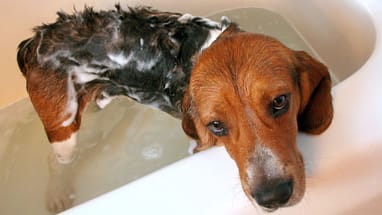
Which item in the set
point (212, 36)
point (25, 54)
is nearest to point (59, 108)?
point (25, 54)

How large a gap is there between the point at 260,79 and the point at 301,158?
0.75 feet

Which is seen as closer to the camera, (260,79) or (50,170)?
(260,79)

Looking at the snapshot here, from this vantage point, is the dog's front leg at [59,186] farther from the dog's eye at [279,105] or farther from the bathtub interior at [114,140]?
the dog's eye at [279,105]

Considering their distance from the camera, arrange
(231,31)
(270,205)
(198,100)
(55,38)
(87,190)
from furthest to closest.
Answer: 1. (87,190)
2. (55,38)
3. (231,31)
4. (198,100)
5. (270,205)

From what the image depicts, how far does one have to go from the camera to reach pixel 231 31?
5.54ft

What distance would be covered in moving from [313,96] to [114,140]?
108 centimetres

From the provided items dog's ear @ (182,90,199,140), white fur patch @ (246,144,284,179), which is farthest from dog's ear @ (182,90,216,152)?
white fur patch @ (246,144,284,179)

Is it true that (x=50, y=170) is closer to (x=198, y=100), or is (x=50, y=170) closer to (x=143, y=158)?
(x=143, y=158)

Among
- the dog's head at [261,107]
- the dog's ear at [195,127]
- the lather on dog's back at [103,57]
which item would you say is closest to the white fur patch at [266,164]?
the dog's head at [261,107]

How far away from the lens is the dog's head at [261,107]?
1.30 m

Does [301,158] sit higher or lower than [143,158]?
higher

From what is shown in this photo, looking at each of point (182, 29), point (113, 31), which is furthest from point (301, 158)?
point (113, 31)

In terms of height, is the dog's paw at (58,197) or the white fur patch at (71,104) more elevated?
the white fur patch at (71,104)

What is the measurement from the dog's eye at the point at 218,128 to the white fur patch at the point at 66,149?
71 cm
